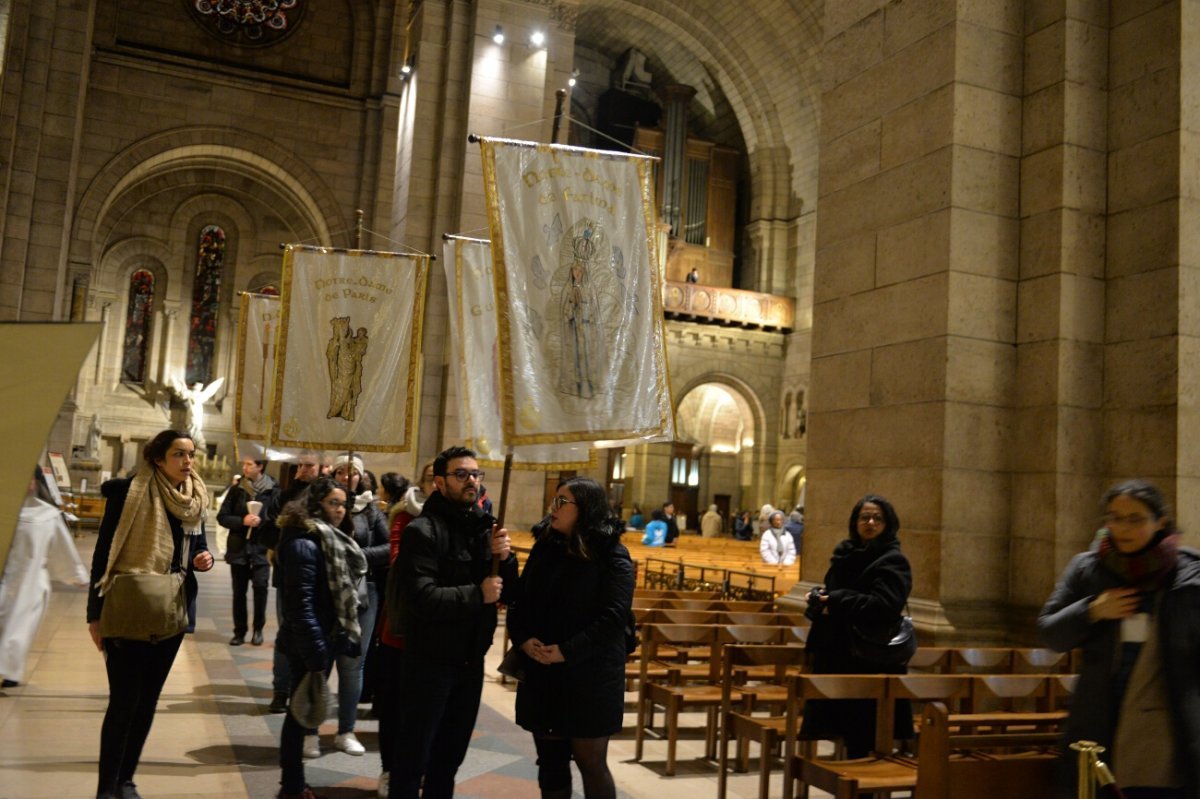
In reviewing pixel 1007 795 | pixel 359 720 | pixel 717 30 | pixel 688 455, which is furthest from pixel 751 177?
pixel 1007 795

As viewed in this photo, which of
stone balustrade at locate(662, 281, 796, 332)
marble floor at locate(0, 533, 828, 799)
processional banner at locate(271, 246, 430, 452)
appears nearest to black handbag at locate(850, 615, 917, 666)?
marble floor at locate(0, 533, 828, 799)

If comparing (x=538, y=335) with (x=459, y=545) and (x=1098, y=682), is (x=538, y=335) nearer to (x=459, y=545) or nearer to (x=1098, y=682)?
(x=459, y=545)

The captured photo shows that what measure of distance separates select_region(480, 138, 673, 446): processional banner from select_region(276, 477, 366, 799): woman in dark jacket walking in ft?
3.55

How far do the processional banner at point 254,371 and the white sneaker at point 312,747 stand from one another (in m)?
5.39

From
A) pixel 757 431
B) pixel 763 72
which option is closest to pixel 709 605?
pixel 757 431

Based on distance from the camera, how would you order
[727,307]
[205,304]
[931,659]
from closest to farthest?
[931,659] < [727,307] < [205,304]

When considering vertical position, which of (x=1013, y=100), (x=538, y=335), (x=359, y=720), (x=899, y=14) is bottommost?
(x=359, y=720)

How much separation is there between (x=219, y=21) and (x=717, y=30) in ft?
42.6

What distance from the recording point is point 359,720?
6.51 m

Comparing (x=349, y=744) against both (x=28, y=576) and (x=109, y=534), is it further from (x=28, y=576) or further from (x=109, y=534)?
(x=28, y=576)

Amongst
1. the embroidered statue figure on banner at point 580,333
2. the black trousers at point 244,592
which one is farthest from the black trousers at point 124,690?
Answer: the black trousers at point 244,592

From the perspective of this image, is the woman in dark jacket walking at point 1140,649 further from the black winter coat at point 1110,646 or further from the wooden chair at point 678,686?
the wooden chair at point 678,686

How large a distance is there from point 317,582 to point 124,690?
973 millimetres

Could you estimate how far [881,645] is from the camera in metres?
4.80
